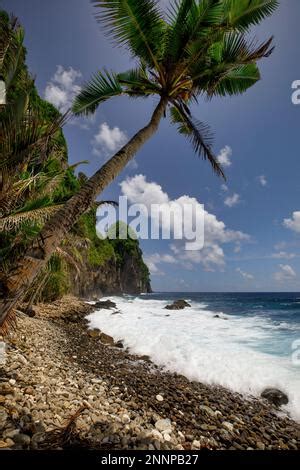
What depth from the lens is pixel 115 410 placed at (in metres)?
4.37

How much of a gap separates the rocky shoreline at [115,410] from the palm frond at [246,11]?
7.03 m

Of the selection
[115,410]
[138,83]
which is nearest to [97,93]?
[138,83]

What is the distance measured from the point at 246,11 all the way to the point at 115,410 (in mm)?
7664

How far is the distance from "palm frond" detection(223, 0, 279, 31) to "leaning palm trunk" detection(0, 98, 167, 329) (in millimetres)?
2631

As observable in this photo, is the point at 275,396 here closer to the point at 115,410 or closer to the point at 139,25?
the point at 115,410

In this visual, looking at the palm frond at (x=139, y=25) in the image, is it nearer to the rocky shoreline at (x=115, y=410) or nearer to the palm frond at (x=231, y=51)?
the palm frond at (x=231, y=51)

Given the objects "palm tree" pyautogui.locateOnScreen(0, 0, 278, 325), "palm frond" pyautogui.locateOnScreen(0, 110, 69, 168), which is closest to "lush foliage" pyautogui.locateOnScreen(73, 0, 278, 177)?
"palm tree" pyautogui.locateOnScreen(0, 0, 278, 325)

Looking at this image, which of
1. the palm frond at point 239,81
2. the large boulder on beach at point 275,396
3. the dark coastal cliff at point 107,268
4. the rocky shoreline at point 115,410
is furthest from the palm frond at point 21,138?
the dark coastal cliff at point 107,268

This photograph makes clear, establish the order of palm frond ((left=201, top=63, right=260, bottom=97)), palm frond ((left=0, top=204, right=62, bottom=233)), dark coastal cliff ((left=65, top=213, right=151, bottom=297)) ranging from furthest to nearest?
dark coastal cliff ((left=65, top=213, right=151, bottom=297)), palm frond ((left=201, top=63, right=260, bottom=97)), palm frond ((left=0, top=204, right=62, bottom=233))

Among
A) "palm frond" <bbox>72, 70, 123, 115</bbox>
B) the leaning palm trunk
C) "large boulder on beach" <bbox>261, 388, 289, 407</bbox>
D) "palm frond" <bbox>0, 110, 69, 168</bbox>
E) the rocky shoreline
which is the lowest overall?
"large boulder on beach" <bbox>261, 388, 289, 407</bbox>

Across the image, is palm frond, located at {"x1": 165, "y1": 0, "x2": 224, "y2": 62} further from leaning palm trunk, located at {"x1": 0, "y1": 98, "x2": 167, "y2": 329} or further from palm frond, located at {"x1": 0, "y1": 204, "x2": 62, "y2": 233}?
palm frond, located at {"x1": 0, "y1": 204, "x2": 62, "y2": 233}

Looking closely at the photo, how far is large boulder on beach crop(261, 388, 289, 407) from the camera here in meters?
6.31

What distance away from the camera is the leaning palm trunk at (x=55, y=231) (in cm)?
262

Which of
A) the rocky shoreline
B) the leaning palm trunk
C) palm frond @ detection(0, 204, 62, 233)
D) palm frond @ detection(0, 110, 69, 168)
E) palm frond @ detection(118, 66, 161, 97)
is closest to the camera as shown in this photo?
the leaning palm trunk
